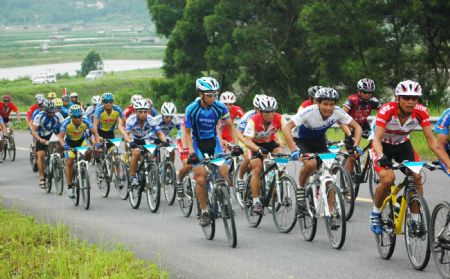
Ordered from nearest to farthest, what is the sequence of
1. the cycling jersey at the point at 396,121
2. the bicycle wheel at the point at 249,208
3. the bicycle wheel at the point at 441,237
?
the bicycle wheel at the point at 441,237 < the cycling jersey at the point at 396,121 < the bicycle wheel at the point at 249,208

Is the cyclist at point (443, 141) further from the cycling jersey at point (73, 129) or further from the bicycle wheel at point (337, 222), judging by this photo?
the cycling jersey at point (73, 129)

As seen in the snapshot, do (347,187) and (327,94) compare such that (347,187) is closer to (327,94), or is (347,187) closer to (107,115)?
(327,94)

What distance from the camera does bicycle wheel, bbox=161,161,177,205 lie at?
14.8m

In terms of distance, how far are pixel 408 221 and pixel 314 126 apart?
289 centimetres

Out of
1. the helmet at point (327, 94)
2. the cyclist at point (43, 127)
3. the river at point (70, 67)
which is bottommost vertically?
the cyclist at point (43, 127)

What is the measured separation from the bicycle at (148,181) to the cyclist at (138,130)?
0.10 meters

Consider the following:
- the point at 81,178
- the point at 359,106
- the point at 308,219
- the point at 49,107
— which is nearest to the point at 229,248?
the point at 308,219

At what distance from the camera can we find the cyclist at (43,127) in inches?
728

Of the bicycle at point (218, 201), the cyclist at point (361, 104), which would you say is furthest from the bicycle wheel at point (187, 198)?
the cyclist at point (361, 104)

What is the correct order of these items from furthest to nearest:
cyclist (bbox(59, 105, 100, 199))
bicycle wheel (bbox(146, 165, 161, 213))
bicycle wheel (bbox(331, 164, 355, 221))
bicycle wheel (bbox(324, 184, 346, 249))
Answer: cyclist (bbox(59, 105, 100, 199))
bicycle wheel (bbox(146, 165, 161, 213))
bicycle wheel (bbox(331, 164, 355, 221))
bicycle wheel (bbox(324, 184, 346, 249))

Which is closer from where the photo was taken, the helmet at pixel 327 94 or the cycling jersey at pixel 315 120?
the helmet at pixel 327 94

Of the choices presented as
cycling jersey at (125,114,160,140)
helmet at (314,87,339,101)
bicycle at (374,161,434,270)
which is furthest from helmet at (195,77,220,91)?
cycling jersey at (125,114,160,140)

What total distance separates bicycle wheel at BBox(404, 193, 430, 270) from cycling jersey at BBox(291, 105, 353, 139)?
2528mm

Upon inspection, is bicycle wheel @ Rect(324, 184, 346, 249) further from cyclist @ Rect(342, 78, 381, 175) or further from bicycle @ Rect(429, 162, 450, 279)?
cyclist @ Rect(342, 78, 381, 175)
